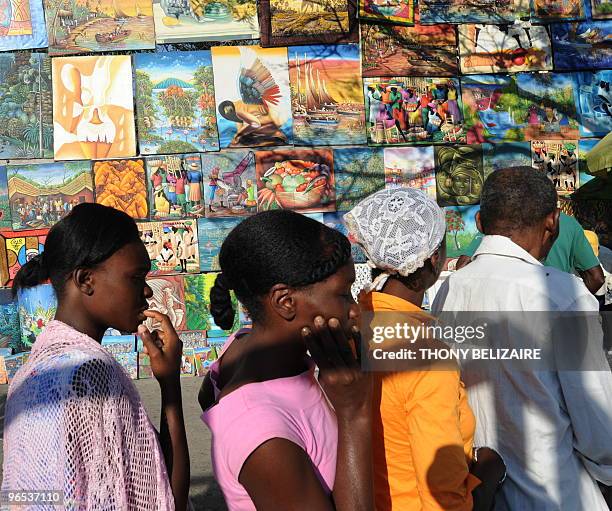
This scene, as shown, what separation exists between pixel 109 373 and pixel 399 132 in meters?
6.13

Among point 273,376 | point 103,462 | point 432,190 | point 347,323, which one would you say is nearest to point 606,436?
point 347,323

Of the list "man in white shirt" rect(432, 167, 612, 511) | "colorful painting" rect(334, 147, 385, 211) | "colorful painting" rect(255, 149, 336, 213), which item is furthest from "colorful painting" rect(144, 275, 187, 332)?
"man in white shirt" rect(432, 167, 612, 511)

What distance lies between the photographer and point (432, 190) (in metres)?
7.61

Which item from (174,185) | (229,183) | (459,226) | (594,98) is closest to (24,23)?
(174,185)

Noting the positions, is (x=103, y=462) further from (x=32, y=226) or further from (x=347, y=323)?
(x=32, y=226)

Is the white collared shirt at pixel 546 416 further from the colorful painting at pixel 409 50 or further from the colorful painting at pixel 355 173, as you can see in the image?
the colorful painting at pixel 409 50

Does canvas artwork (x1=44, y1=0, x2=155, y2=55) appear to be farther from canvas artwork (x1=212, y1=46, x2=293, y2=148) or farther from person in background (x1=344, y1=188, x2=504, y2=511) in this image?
person in background (x1=344, y1=188, x2=504, y2=511)

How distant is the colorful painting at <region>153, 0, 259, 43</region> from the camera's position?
729cm

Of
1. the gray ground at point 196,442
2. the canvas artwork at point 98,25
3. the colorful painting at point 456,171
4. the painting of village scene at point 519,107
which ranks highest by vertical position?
the canvas artwork at point 98,25

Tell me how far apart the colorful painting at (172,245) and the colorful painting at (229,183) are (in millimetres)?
301

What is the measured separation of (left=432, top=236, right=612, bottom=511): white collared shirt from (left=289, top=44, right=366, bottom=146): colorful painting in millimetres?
5296

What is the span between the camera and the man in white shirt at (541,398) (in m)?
2.11

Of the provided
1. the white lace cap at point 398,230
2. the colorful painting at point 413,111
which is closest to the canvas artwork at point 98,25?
the colorful painting at point 413,111

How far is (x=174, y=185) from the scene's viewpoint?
7379mm
